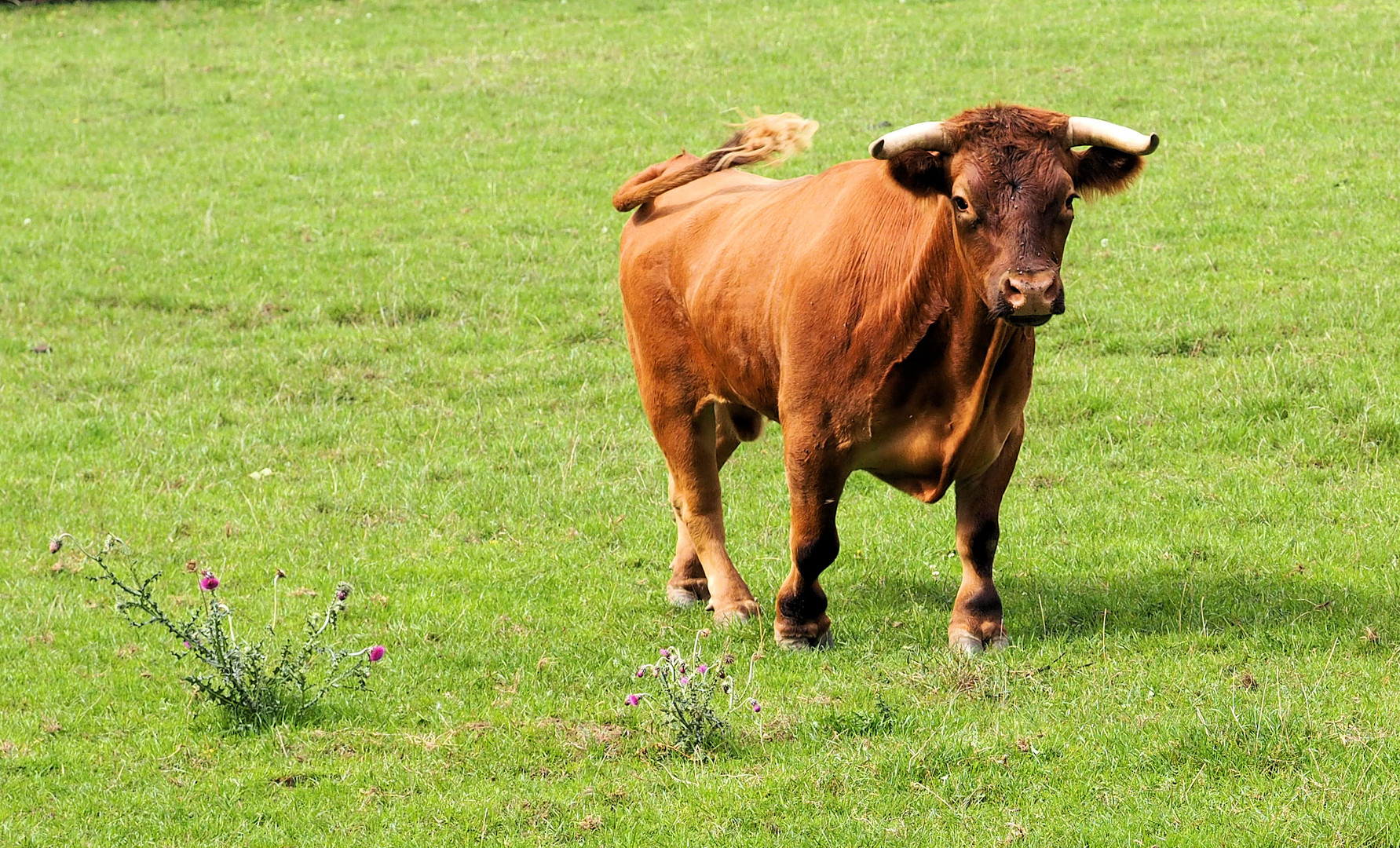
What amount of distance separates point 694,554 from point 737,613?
69cm

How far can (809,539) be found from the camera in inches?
305

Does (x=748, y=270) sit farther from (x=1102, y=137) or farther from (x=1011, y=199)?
(x=1102, y=137)

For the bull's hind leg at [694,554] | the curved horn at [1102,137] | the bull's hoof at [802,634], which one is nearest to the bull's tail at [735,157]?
the bull's hind leg at [694,554]

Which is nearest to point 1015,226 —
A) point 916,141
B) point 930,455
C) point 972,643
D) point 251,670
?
point 916,141

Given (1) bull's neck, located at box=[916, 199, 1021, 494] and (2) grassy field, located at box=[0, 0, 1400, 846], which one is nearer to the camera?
(2) grassy field, located at box=[0, 0, 1400, 846]

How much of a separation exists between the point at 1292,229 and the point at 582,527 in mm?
8283

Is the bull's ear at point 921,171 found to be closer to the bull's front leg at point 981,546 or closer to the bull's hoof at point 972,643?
the bull's front leg at point 981,546

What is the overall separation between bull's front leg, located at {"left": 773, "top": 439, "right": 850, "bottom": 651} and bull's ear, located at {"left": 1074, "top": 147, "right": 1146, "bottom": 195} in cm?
167

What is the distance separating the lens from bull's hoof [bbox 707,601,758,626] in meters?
8.37

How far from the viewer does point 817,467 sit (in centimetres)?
759

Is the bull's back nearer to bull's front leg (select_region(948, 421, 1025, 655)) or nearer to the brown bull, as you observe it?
the brown bull

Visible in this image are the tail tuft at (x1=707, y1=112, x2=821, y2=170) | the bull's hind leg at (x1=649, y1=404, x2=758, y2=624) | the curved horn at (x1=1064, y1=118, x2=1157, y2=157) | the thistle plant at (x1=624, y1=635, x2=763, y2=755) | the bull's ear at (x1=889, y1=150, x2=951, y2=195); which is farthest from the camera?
the tail tuft at (x1=707, y1=112, x2=821, y2=170)

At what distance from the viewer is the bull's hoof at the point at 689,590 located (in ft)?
29.2

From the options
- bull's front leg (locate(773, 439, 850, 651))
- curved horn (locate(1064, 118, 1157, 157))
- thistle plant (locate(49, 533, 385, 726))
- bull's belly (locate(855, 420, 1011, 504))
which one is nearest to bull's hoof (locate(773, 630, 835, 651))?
bull's front leg (locate(773, 439, 850, 651))
